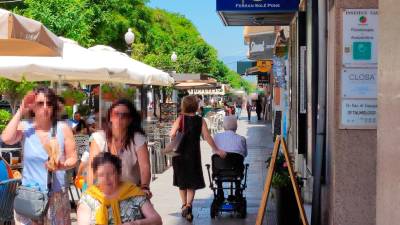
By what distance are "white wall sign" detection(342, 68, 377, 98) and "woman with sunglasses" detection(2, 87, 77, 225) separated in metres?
2.42

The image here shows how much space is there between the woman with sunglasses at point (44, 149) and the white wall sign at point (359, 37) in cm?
250

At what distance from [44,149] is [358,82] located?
2.74 m

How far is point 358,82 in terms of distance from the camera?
6203mm

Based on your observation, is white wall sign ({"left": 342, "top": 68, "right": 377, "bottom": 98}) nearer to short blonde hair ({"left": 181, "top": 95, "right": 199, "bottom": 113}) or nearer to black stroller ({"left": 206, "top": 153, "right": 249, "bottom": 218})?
black stroller ({"left": 206, "top": 153, "right": 249, "bottom": 218})

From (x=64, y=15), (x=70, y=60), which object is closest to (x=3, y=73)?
(x=70, y=60)

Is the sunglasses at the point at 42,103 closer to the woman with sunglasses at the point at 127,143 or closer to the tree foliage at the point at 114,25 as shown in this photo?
the woman with sunglasses at the point at 127,143

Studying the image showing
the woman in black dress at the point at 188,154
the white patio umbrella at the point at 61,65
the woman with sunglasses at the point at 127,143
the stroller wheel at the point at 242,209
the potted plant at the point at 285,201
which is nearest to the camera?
the woman with sunglasses at the point at 127,143

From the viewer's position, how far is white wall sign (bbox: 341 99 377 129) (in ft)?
20.2

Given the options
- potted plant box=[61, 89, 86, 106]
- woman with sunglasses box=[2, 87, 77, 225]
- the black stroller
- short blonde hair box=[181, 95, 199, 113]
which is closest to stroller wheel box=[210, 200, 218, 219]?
the black stroller

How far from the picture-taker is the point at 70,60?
1172cm

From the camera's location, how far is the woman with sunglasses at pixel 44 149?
5766mm

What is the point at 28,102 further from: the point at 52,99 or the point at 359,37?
the point at 359,37

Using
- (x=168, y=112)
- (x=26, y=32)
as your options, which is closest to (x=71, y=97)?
(x=26, y=32)

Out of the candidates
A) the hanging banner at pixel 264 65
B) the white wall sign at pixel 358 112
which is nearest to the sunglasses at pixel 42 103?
the white wall sign at pixel 358 112
